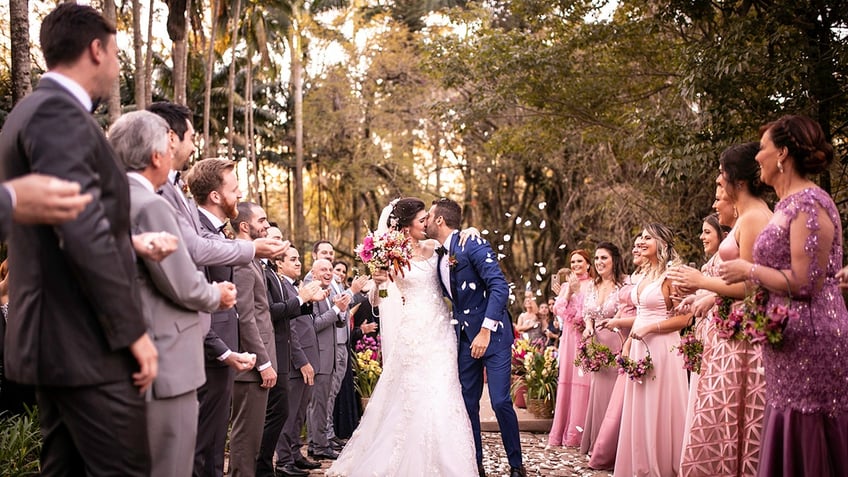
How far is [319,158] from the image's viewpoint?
35219mm

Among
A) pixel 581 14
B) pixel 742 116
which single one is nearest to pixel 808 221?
pixel 742 116

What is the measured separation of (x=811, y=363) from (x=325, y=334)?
214 inches

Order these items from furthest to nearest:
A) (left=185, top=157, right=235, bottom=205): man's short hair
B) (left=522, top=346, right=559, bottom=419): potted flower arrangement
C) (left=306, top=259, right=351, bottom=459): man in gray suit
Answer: (left=522, top=346, right=559, bottom=419): potted flower arrangement → (left=306, top=259, right=351, bottom=459): man in gray suit → (left=185, top=157, right=235, bottom=205): man's short hair

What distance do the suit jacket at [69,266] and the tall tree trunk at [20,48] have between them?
20.7 ft

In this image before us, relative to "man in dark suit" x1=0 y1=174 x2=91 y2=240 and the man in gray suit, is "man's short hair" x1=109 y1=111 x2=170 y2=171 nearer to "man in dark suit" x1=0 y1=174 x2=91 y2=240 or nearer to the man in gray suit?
"man in dark suit" x1=0 y1=174 x2=91 y2=240

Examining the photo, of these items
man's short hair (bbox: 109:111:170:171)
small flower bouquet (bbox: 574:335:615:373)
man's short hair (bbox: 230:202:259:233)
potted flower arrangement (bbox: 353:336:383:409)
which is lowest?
potted flower arrangement (bbox: 353:336:383:409)

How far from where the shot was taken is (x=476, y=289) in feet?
24.0

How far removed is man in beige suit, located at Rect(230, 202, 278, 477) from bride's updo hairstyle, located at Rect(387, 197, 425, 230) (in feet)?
6.52

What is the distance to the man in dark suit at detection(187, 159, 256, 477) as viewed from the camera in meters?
4.64

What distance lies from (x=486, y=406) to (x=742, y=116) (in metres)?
5.76

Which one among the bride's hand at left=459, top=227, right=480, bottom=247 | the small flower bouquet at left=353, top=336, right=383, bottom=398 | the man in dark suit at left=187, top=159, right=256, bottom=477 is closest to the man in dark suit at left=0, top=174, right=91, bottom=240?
the man in dark suit at left=187, top=159, right=256, bottom=477

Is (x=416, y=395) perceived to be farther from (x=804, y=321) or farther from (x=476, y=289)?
(x=804, y=321)

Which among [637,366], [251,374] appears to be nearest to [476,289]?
[637,366]

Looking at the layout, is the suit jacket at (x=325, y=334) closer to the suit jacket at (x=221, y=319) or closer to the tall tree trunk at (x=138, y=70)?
the suit jacket at (x=221, y=319)
